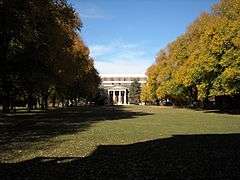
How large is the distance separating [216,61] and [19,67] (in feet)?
79.0

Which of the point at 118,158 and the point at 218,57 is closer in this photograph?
the point at 118,158

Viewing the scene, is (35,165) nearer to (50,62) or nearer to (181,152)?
(181,152)

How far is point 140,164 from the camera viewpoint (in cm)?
1390

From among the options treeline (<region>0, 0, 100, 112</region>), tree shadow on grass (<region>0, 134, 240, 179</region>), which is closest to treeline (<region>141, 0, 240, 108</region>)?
treeline (<region>0, 0, 100, 112</region>)

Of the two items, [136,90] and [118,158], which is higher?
[136,90]

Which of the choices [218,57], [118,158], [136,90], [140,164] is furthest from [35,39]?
[136,90]

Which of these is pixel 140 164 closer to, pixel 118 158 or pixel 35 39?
pixel 118 158

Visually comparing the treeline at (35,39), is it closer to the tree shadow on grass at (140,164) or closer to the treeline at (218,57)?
the tree shadow on grass at (140,164)

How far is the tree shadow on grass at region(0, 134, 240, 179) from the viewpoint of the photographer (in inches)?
475

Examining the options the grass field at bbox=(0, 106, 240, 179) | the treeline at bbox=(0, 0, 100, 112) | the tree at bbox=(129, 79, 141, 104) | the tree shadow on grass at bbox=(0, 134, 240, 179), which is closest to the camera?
the tree shadow on grass at bbox=(0, 134, 240, 179)

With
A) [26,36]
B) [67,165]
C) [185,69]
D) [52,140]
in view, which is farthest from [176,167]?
[185,69]

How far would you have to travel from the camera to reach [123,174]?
12.2 metres

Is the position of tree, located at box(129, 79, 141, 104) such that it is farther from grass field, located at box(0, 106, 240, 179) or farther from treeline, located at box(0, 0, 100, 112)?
grass field, located at box(0, 106, 240, 179)

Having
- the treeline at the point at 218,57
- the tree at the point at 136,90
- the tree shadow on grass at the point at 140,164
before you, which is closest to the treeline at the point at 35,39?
the tree shadow on grass at the point at 140,164
